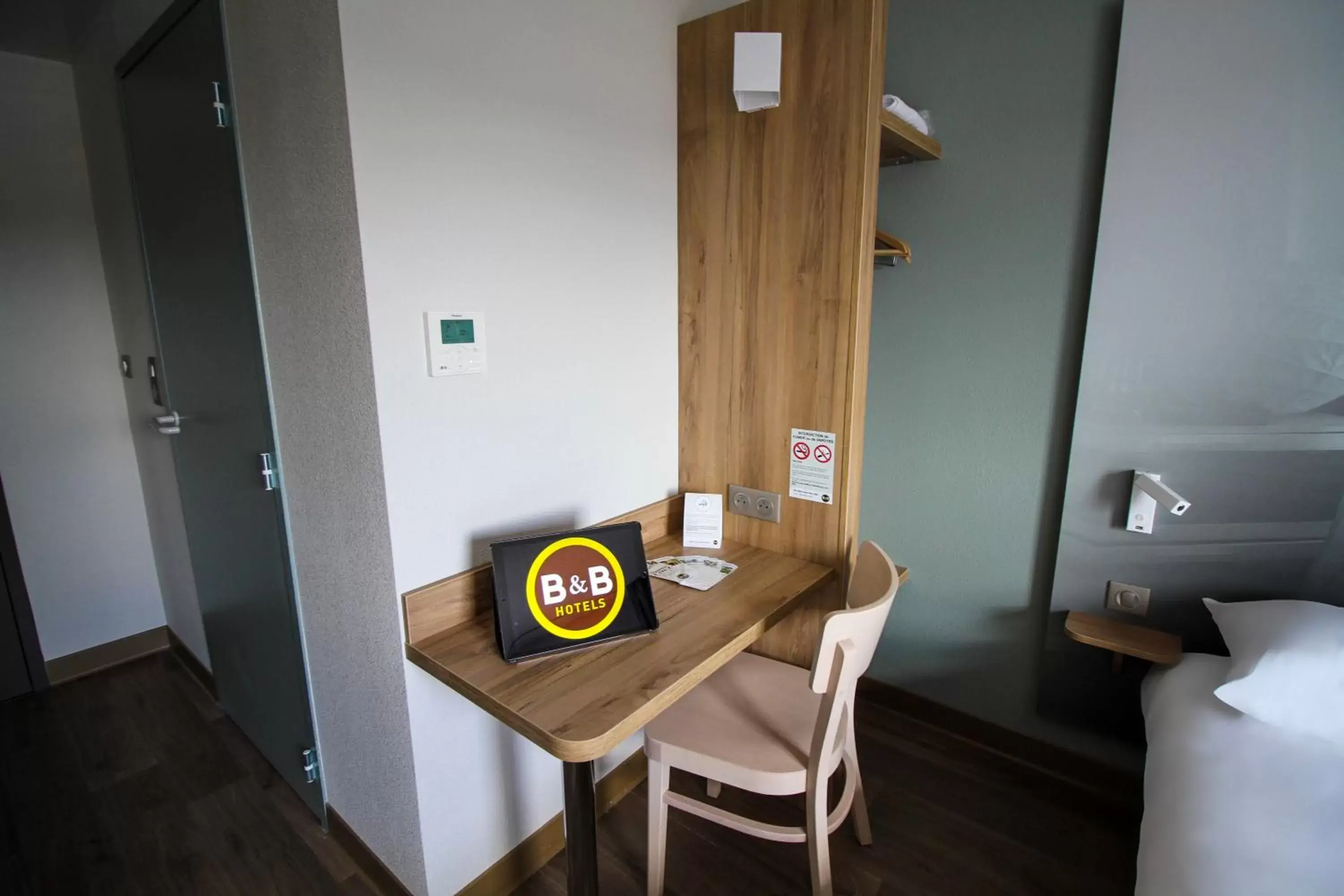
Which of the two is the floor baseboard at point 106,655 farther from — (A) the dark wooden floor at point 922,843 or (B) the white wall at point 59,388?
(A) the dark wooden floor at point 922,843

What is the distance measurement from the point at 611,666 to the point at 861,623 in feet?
1.66

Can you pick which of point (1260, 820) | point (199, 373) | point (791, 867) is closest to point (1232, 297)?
point (1260, 820)

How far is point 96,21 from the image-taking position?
2.08m

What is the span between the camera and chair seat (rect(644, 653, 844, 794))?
4.58 feet

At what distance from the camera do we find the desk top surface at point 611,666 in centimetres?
113

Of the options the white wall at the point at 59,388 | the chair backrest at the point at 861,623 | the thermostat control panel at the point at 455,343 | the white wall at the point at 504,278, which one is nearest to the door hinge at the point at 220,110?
the white wall at the point at 504,278

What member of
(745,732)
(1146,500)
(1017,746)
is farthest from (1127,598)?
(745,732)

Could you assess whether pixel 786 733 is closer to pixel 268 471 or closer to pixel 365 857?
pixel 365 857

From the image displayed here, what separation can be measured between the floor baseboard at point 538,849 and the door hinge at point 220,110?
A: 183 cm

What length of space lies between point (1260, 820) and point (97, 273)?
12.3 ft

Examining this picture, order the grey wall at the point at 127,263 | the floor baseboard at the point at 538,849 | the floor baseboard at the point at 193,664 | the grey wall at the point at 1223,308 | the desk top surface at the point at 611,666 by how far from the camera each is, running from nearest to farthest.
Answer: the desk top surface at the point at 611,666, the grey wall at the point at 1223,308, the floor baseboard at the point at 538,849, the grey wall at the point at 127,263, the floor baseboard at the point at 193,664

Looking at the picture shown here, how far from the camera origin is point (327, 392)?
1.39m

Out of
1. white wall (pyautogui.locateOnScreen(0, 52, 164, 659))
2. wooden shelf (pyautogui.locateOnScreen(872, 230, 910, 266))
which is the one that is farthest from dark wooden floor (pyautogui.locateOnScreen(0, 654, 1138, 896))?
wooden shelf (pyautogui.locateOnScreen(872, 230, 910, 266))

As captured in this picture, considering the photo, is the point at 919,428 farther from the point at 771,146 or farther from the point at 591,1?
the point at 591,1
